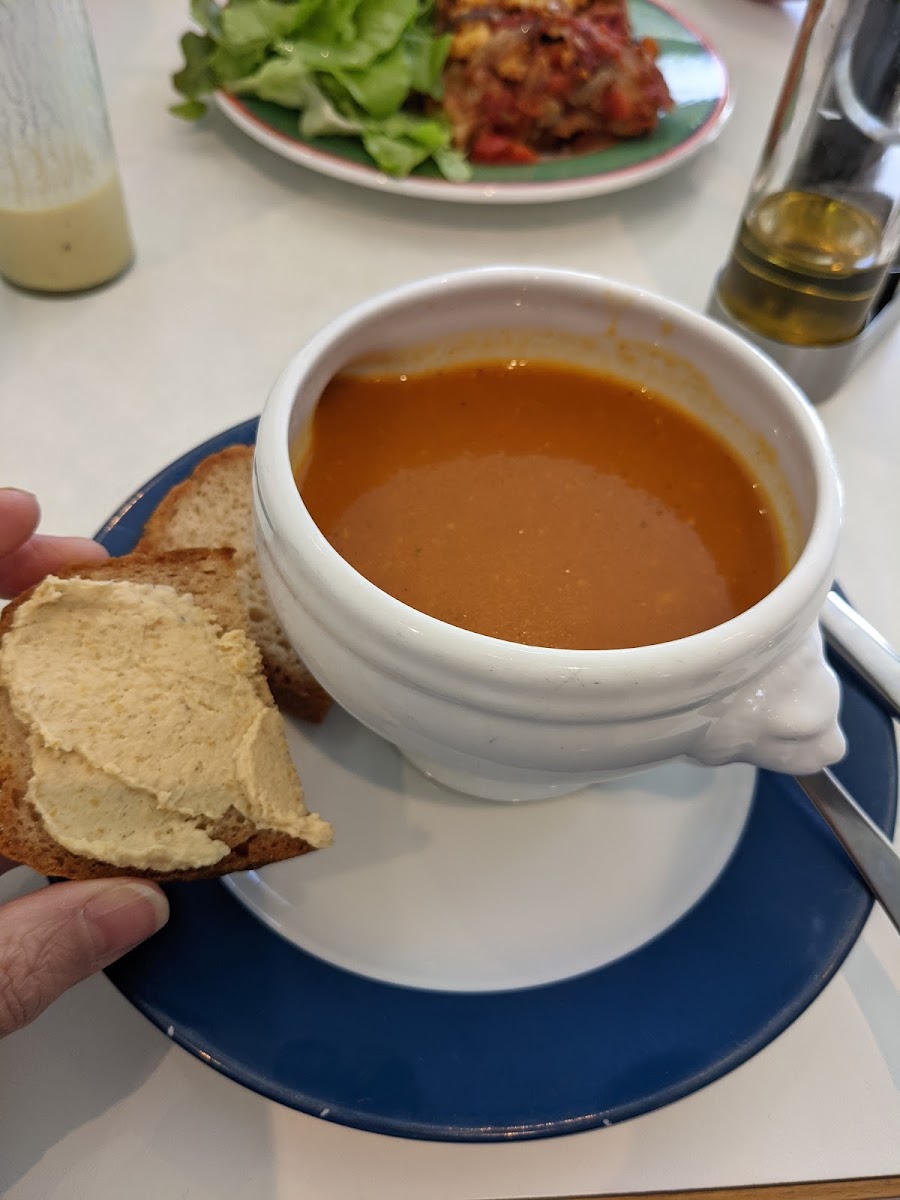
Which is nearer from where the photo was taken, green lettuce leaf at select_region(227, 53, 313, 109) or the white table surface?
the white table surface

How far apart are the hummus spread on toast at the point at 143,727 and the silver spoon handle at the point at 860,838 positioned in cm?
51

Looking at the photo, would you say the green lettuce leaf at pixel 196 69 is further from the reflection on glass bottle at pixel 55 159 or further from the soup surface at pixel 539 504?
the soup surface at pixel 539 504

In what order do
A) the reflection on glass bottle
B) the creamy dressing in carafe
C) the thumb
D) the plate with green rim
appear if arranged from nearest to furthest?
1. the thumb
2. the reflection on glass bottle
3. the creamy dressing in carafe
4. the plate with green rim

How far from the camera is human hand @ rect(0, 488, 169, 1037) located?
745 mm

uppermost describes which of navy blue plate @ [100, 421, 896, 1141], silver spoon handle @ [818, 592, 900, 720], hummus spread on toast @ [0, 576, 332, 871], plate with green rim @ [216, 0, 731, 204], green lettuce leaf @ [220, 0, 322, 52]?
green lettuce leaf @ [220, 0, 322, 52]

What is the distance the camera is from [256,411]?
4.88ft

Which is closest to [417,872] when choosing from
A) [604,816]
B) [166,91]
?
[604,816]

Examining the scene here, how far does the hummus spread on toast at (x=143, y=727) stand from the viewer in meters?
0.81

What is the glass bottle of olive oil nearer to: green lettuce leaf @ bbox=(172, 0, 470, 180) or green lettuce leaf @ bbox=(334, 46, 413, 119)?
green lettuce leaf @ bbox=(172, 0, 470, 180)

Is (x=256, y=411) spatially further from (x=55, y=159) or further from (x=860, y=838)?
(x=860, y=838)

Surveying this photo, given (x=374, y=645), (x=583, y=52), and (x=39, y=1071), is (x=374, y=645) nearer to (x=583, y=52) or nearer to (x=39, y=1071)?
(x=39, y=1071)

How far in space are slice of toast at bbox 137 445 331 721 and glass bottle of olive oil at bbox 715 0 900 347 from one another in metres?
0.92

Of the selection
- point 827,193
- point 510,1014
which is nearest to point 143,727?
point 510,1014

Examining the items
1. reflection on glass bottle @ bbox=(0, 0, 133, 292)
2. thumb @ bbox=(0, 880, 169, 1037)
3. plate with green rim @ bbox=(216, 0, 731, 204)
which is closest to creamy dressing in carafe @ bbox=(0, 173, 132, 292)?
reflection on glass bottle @ bbox=(0, 0, 133, 292)
